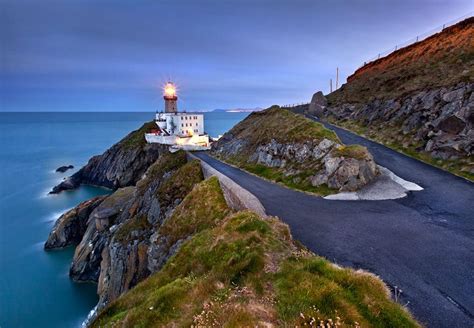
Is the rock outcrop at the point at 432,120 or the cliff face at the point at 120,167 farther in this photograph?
the cliff face at the point at 120,167

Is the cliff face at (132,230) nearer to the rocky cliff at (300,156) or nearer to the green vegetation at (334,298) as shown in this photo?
the rocky cliff at (300,156)

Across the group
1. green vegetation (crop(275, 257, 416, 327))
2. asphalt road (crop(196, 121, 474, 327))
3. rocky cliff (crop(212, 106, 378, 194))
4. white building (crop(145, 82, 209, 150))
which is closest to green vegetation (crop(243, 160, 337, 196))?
rocky cliff (crop(212, 106, 378, 194))

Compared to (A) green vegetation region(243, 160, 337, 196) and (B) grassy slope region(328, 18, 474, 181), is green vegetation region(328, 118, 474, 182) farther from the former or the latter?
(A) green vegetation region(243, 160, 337, 196)

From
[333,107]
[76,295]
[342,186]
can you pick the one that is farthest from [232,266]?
[333,107]

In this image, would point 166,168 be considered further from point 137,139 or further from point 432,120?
point 137,139

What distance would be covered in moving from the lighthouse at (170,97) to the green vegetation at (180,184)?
61.1 meters

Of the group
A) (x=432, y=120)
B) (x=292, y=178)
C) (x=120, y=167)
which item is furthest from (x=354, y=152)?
(x=120, y=167)

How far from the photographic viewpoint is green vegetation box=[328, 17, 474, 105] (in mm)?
35969

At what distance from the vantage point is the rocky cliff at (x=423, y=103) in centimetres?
2536

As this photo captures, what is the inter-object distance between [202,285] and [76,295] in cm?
2828

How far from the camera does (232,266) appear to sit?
10.1 metres

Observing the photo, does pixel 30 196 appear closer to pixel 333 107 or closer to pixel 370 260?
pixel 333 107

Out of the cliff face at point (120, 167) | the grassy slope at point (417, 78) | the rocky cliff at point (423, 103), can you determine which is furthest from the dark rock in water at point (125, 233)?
the cliff face at point (120, 167)

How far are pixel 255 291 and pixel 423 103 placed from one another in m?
32.7
